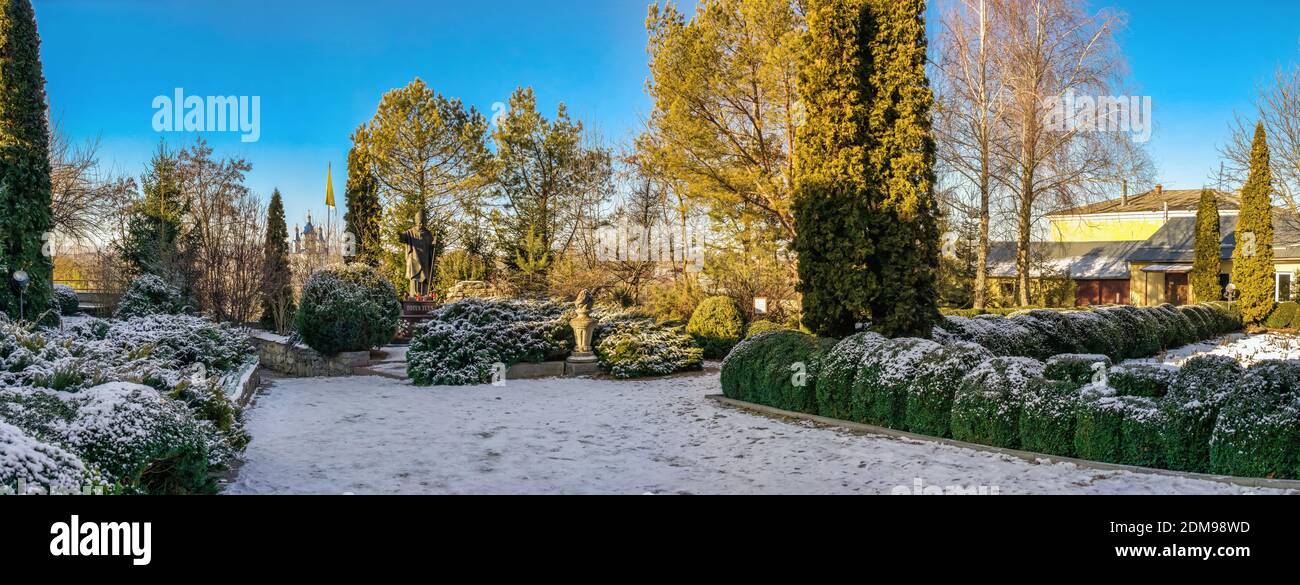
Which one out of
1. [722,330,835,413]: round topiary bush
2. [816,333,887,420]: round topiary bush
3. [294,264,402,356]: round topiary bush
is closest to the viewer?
[816,333,887,420]: round topiary bush

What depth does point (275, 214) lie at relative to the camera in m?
23.4

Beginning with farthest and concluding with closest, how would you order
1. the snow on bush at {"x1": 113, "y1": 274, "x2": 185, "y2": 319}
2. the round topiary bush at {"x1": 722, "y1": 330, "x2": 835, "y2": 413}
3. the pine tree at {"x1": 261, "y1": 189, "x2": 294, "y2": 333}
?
the pine tree at {"x1": 261, "y1": 189, "x2": 294, "y2": 333}, the snow on bush at {"x1": 113, "y1": 274, "x2": 185, "y2": 319}, the round topiary bush at {"x1": 722, "y1": 330, "x2": 835, "y2": 413}

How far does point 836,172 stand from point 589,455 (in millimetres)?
5510

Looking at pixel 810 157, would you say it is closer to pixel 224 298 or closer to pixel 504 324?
pixel 504 324

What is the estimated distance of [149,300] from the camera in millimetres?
12828

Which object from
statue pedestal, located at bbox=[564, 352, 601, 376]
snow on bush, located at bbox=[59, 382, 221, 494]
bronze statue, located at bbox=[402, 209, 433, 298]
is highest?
bronze statue, located at bbox=[402, 209, 433, 298]

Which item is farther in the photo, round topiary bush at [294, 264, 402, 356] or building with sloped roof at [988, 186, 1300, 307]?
building with sloped roof at [988, 186, 1300, 307]

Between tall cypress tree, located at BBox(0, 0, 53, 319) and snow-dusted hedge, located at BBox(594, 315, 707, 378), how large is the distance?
30.7 ft

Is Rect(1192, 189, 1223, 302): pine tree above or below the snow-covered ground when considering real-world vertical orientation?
above

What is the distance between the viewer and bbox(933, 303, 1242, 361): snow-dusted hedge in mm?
11109

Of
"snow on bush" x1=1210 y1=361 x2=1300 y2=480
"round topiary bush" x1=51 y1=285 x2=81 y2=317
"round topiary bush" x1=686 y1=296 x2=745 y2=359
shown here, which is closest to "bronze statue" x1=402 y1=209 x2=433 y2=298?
"round topiary bush" x1=51 y1=285 x2=81 y2=317

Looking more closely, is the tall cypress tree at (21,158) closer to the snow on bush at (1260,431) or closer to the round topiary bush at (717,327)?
the round topiary bush at (717,327)

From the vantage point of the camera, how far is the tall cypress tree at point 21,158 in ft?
39.1

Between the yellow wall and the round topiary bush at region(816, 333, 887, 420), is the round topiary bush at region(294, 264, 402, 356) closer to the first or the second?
the round topiary bush at region(816, 333, 887, 420)
